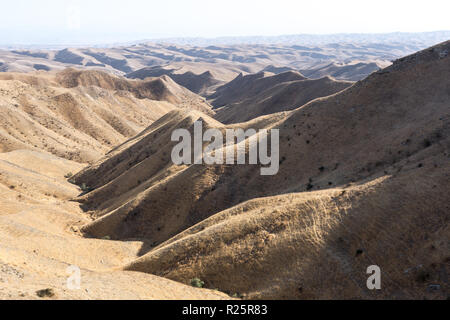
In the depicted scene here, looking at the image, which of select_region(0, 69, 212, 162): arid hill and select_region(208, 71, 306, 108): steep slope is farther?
select_region(208, 71, 306, 108): steep slope

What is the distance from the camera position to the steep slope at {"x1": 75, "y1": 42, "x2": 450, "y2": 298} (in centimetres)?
1695

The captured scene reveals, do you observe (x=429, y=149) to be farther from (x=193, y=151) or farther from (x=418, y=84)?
(x=193, y=151)

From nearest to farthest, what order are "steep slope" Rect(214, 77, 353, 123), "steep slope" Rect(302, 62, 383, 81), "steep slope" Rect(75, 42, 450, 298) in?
1. "steep slope" Rect(75, 42, 450, 298)
2. "steep slope" Rect(214, 77, 353, 123)
3. "steep slope" Rect(302, 62, 383, 81)

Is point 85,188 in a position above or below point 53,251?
below

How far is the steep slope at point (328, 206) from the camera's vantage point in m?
17.0

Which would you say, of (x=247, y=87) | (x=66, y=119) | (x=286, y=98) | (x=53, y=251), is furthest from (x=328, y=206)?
(x=247, y=87)

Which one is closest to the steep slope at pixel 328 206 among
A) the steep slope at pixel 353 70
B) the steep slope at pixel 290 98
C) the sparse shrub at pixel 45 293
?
the sparse shrub at pixel 45 293

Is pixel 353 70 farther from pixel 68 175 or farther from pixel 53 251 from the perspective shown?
pixel 53 251

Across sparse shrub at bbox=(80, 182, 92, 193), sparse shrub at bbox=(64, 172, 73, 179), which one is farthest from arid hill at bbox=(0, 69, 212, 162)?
sparse shrub at bbox=(80, 182, 92, 193)

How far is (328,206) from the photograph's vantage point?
20625 mm

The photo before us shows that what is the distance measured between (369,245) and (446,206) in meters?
4.50

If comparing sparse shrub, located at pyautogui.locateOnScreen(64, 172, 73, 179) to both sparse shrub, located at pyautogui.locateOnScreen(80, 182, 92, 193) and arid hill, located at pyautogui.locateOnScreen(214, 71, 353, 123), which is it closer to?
sparse shrub, located at pyautogui.locateOnScreen(80, 182, 92, 193)

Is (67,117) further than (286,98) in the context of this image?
No

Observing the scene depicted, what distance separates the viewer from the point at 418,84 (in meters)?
33.2
